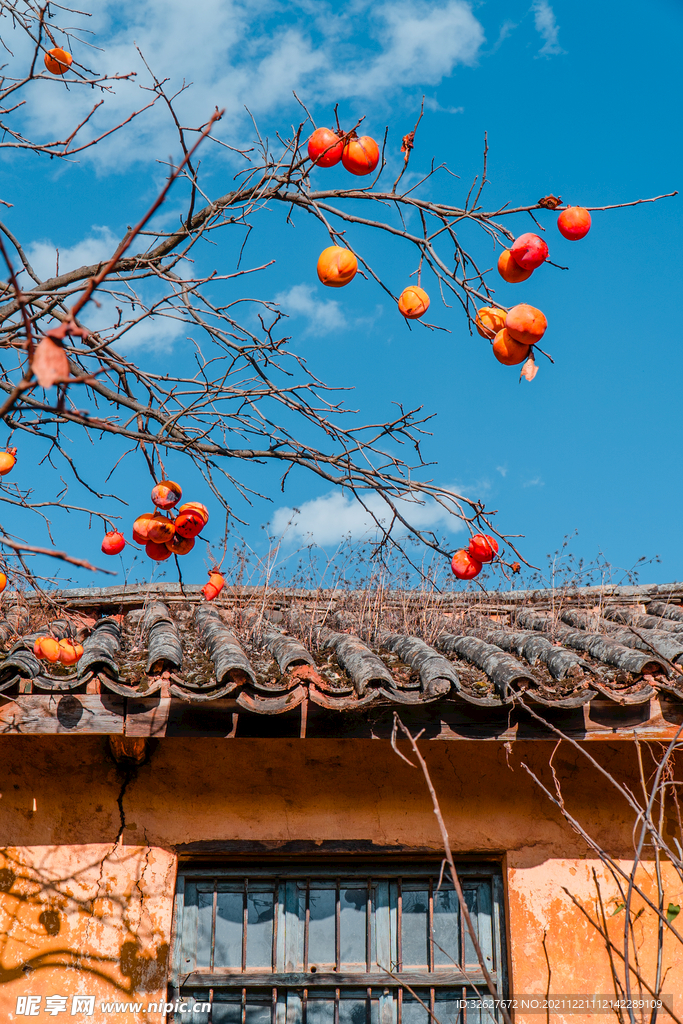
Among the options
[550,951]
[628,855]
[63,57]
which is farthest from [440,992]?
[63,57]

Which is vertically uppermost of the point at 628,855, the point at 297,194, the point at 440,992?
the point at 297,194

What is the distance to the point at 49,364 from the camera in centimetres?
128

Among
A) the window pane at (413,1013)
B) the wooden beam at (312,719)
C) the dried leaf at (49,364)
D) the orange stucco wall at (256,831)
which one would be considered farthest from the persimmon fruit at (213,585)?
the dried leaf at (49,364)

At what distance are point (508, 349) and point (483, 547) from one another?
0.92 meters

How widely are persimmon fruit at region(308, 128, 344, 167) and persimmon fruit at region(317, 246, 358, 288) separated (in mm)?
285

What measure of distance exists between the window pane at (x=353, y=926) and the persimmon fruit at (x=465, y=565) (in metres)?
1.72

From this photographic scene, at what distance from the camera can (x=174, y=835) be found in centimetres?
380

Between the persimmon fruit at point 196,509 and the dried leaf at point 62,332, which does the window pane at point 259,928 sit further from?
the dried leaf at point 62,332

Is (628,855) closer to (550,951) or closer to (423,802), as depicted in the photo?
(550,951)

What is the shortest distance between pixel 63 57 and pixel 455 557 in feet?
9.39

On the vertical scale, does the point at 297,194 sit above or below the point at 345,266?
above

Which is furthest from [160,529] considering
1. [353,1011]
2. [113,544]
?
[353,1011]

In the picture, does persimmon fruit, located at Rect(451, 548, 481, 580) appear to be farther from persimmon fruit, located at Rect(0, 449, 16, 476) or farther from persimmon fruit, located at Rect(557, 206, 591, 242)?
persimmon fruit, located at Rect(0, 449, 16, 476)

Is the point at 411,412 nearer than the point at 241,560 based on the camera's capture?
Yes
